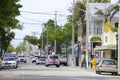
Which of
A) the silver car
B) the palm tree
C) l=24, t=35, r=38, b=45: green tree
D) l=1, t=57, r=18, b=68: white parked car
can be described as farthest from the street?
l=24, t=35, r=38, b=45: green tree

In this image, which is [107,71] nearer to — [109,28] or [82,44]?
[109,28]

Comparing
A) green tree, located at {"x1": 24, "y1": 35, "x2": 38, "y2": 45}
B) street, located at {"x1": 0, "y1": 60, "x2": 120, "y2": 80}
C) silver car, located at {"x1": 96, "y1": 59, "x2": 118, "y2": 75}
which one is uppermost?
green tree, located at {"x1": 24, "y1": 35, "x2": 38, "y2": 45}

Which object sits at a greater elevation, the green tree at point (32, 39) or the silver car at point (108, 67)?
the green tree at point (32, 39)

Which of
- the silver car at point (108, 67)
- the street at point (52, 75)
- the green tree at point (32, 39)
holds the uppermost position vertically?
the green tree at point (32, 39)

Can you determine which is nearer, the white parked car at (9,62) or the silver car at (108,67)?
the silver car at (108,67)

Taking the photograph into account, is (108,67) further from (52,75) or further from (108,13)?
(108,13)

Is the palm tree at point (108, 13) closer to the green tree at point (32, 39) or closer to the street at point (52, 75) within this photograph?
the street at point (52, 75)

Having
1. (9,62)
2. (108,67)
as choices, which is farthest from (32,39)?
(108,67)

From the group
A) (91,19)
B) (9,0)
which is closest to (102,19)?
(91,19)

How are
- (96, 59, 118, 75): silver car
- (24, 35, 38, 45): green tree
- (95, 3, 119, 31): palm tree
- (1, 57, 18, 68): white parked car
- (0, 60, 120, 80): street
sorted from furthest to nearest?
(24, 35, 38, 45): green tree → (95, 3, 119, 31): palm tree → (1, 57, 18, 68): white parked car → (96, 59, 118, 75): silver car → (0, 60, 120, 80): street

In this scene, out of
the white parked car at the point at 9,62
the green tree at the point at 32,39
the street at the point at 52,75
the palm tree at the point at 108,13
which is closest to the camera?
the street at the point at 52,75

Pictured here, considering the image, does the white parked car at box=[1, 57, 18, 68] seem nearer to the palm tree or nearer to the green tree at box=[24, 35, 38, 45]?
the palm tree

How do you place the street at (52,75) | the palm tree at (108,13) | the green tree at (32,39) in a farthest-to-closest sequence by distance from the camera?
the green tree at (32,39) → the palm tree at (108,13) → the street at (52,75)

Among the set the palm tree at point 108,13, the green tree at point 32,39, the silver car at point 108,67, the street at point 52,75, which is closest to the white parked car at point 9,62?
the street at point 52,75
